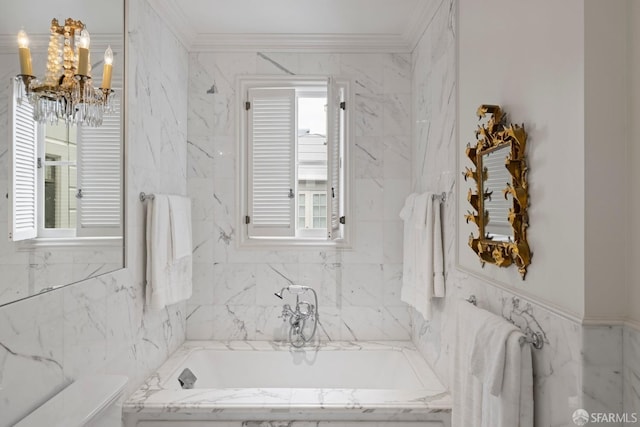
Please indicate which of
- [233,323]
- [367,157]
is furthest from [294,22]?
[233,323]

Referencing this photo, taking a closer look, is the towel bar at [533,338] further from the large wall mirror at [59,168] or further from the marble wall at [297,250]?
the marble wall at [297,250]

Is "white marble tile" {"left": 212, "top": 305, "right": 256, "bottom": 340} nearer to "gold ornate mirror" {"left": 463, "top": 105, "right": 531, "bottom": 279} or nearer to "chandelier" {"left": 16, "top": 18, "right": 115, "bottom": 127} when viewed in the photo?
"chandelier" {"left": 16, "top": 18, "right": 115, "bottom": 127}

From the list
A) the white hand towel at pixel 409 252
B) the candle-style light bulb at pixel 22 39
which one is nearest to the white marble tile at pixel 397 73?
the white hand towel at pixel 409 252

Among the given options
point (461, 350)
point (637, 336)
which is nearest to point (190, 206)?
point (461, 350)

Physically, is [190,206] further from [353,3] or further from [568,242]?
[568,242]

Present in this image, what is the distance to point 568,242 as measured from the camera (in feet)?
3.49

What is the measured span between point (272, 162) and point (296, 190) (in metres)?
0.27

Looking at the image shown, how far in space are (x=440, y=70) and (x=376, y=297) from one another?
1590 millimetres

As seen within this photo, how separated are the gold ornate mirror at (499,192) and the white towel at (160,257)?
1.59m

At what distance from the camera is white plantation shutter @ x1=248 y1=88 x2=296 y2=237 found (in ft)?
9.57

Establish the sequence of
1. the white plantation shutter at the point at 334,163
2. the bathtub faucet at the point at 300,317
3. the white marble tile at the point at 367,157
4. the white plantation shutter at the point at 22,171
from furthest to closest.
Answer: the white marble tile at the point at 367,157 < the bathtub faucet at the point at 300,317 < the white plantation shutter at the point at 334,163 < the white plantation shutter at the point at 22,171

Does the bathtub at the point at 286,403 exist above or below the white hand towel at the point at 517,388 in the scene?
below

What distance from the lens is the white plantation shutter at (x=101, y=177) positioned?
5.15 ft

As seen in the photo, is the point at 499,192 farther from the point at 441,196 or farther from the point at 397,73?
the point at 397,73
